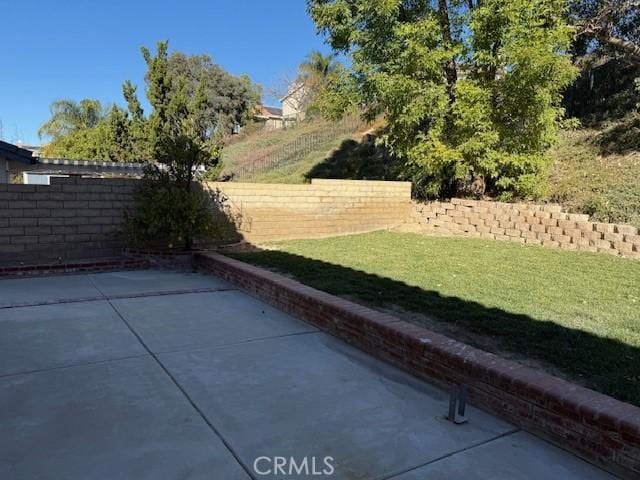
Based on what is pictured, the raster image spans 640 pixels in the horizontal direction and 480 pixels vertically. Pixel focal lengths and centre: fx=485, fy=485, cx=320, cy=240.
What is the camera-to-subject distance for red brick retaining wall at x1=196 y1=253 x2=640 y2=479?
2479 mm

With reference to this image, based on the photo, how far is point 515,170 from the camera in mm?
10820

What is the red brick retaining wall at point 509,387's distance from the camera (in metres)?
2.48

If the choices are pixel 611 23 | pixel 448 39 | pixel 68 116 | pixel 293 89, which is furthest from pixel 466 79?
pixel 68 116

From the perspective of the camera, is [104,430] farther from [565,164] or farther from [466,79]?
[565,164]

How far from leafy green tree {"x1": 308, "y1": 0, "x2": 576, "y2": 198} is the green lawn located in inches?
90.3

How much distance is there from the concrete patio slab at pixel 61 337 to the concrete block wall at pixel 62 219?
2.96m

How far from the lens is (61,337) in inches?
171

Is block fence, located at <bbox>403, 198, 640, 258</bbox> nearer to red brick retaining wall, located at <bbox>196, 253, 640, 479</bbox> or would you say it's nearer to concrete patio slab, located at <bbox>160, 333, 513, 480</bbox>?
red brick retaining wall, located at <bbox>196, 253, 640, 479</bbox>

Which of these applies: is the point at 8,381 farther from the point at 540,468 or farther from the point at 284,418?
the point at 540,468

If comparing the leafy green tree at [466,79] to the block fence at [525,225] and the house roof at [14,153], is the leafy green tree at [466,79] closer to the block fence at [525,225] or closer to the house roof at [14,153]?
the block fence at [525,225]

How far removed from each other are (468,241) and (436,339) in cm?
669

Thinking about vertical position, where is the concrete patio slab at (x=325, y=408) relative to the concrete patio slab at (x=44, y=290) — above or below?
below

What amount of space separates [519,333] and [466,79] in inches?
329

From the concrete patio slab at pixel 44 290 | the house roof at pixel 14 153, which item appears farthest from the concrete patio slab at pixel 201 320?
the house roof at pixel 14 153
